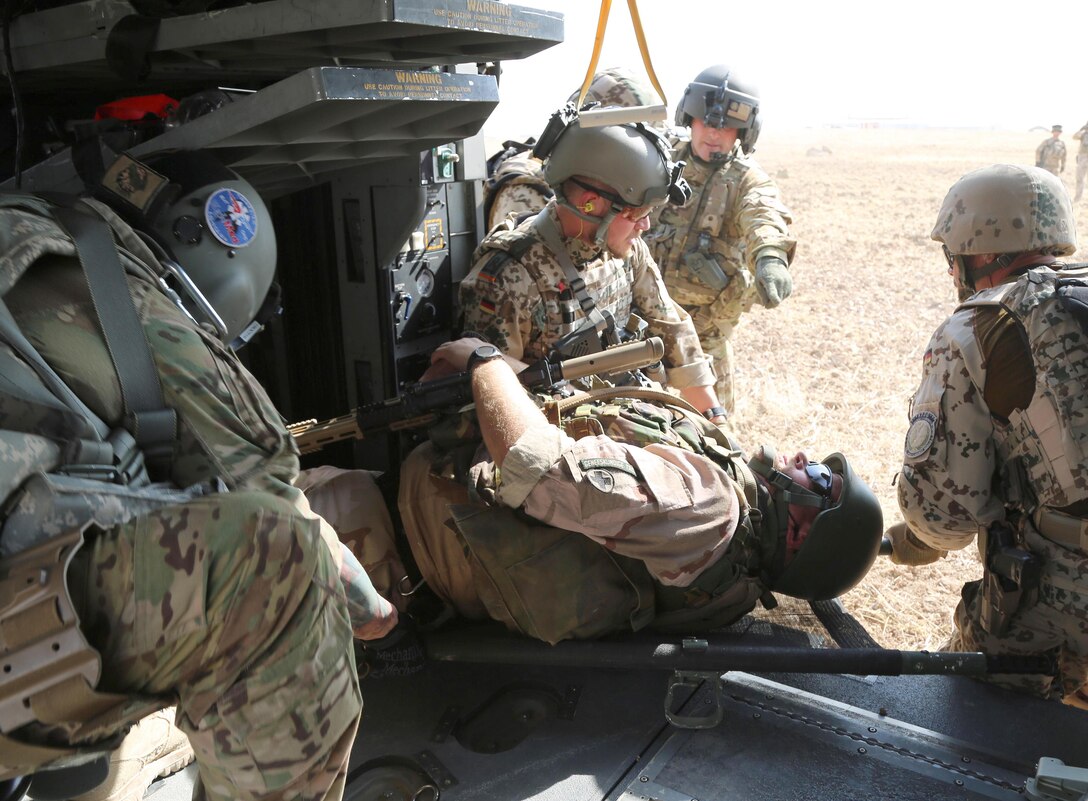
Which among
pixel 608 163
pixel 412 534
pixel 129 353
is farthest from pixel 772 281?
pixel 129 353

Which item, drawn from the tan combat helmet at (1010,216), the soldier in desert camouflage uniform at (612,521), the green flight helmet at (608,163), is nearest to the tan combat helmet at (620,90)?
the green flight helmet at (608,163)

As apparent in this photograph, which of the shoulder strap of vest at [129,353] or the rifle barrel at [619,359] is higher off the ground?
the shoulder strap of vest at [129,353]

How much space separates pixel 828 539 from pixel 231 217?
5.85ft

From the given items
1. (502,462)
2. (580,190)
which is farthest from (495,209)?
(502,462)

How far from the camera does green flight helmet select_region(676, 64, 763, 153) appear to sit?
17.1 feet

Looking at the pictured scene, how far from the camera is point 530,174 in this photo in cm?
424

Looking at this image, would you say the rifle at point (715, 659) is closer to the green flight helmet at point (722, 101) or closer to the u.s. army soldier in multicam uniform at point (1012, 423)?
the u.s. army soldier in multicam uniform at point (1012, 423)

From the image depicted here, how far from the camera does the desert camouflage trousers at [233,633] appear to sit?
4.71 ft

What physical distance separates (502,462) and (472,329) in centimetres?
103

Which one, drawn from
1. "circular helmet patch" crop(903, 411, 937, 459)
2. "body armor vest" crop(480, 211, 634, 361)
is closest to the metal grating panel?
"body armor vest" crop(480, 211, 634, 361)

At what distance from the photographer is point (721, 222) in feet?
17.6

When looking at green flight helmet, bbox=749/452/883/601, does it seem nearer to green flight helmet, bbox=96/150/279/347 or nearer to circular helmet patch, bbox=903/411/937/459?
circular helmet patch, bbox=903/411/937/459

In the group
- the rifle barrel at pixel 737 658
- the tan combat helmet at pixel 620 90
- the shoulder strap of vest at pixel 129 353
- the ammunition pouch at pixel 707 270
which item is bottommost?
the rifle barrel at pixel 737 658

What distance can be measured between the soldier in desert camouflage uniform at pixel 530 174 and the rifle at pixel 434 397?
3.88ft
